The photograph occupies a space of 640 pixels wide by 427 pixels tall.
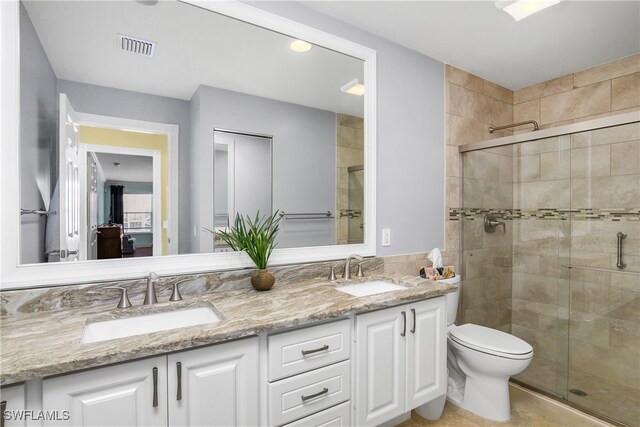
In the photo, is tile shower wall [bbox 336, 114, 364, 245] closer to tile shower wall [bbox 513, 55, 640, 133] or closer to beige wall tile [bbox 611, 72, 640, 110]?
tile shower wall [bbox 513, 55, 640, 133]

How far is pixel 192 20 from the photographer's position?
162cm

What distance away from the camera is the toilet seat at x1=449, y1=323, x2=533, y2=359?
191 centimetres

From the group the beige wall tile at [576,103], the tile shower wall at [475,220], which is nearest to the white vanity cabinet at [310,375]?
the tile shower wall at [475,220]

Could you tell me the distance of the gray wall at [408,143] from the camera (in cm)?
223

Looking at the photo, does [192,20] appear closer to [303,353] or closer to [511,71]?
[303,353]

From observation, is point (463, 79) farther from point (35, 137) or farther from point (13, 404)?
point (13, 404)

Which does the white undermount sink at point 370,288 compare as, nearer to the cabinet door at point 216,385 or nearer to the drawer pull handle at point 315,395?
the drawer pull handle at point 315,395

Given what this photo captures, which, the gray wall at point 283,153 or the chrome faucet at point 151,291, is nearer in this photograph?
the chrome faucet at point 151,291

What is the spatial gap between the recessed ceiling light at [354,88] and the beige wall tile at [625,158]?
1588 mm

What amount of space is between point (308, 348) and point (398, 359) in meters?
0.54

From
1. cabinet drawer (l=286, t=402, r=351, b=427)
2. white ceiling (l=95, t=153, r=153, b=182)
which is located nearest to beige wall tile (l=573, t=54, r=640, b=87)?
cabinet drawer (l=286, t=402, r=351, b=427)

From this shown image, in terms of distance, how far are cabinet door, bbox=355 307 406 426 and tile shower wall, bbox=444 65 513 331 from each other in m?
1.21

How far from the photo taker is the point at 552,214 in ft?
7.80

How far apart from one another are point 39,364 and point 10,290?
0.57 m
